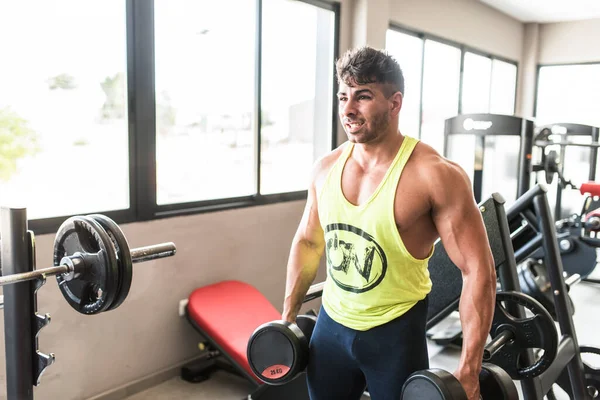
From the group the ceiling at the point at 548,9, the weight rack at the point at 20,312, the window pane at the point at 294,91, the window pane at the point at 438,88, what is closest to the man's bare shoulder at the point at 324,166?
the weight rack at the point at 20,312

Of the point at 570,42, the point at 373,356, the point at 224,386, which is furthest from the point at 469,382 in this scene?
the point at 570,42

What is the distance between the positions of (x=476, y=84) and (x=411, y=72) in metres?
1.52

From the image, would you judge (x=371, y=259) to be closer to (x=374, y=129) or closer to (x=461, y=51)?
(x=374, y=129)

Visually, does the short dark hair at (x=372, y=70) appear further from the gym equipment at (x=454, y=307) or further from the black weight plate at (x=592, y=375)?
the black weight plate at (x=592, y=375)

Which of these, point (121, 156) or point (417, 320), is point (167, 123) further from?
point (417, 320)

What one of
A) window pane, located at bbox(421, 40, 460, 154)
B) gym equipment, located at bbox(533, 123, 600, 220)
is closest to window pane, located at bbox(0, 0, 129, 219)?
window pane, located at bbox(421, 40, 460, 154)

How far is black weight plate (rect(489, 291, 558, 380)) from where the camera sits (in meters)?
1.60

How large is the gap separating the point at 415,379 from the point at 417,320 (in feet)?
0.45

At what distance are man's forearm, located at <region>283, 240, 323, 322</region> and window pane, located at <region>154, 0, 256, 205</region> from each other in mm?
1236

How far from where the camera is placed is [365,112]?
1.21m

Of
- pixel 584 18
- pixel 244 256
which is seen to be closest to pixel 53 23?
pixel 244 256

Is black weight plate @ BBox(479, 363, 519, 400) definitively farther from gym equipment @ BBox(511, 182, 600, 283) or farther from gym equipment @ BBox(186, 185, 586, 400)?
gym equipment @ BBox(511, 182, 600, 283)

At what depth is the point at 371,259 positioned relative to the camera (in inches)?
47.7

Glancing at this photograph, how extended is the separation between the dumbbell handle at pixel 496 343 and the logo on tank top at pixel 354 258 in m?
0.55
